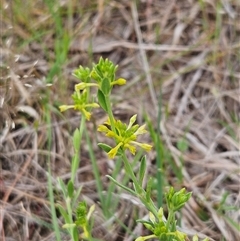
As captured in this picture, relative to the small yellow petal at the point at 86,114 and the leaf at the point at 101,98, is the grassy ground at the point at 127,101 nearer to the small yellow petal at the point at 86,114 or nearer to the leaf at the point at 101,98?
the small yellow petal at the point at 86,114

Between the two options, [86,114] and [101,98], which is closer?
[101,98]

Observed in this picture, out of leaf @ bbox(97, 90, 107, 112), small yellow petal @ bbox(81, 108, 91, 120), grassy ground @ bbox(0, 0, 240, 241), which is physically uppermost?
leaf @ bbox(97, 90, 107, 112)

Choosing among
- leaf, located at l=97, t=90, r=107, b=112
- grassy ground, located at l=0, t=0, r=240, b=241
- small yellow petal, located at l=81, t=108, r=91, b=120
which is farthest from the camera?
grassy ground, located at l=0, t=0, r=240, b=241

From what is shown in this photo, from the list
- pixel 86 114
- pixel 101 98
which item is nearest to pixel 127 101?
pixel 86 114

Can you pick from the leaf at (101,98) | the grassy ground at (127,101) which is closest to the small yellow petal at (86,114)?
the leaf at (101,98)

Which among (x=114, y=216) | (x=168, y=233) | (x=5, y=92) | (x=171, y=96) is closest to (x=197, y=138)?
(x=171, y=96)

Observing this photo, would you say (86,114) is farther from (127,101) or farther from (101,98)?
(127,101)

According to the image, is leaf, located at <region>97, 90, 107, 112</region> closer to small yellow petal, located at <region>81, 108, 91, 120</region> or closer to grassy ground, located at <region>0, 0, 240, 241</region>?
small yellow petal, located at <region>81, 108, 91, 120</region>

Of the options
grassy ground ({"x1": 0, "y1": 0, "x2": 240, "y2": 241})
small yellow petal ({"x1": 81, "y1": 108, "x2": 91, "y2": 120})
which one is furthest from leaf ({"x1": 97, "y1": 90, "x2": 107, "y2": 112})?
grassy ground ({"x1": 0, "y1": 0, "x2": 240, "y2": 241})
